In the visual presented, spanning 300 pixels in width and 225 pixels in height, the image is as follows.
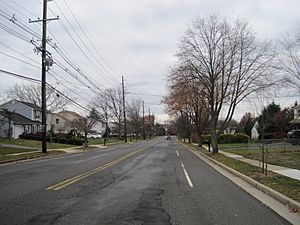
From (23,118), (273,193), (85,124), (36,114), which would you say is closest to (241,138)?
(85,124)

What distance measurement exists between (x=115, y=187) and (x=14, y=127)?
58273 millimetres

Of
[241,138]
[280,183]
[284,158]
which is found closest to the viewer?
[280,183]

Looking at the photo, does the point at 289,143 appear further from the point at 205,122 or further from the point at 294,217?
the point at 294,217

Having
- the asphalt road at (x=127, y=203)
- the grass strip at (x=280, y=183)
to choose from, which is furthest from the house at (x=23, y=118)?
the grass strip at (x=280, y=183)

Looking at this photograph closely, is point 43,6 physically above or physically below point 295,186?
above

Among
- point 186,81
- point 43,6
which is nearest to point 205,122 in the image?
point 186,81

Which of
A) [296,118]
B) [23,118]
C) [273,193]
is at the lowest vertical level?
[273,193]

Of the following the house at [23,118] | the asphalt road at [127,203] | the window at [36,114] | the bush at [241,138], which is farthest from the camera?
the window at [36,114]

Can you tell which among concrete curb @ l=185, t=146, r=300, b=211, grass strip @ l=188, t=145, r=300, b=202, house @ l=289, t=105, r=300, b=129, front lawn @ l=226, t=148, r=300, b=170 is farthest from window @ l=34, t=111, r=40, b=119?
concrete curb @ l=185, t=146, r=300, b=211

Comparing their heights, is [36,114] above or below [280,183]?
above

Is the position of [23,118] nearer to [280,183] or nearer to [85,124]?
[85,124]

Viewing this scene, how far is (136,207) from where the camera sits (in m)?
9.32

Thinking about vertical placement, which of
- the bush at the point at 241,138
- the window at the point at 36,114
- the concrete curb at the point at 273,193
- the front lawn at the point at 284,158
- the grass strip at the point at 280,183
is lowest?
the concrete curb at the point at 273,193

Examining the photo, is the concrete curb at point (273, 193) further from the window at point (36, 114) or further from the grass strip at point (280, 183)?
the window at point (36, 114)
